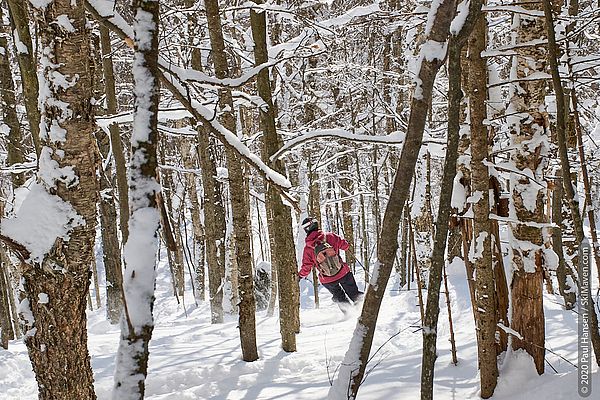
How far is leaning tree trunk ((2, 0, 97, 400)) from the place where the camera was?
3059mm

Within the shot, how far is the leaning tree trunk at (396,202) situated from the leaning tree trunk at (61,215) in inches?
67.4

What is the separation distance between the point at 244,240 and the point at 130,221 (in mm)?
4224

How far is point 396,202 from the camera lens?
8.11 ft

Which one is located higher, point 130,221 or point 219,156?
point 219,156

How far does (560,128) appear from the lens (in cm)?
350

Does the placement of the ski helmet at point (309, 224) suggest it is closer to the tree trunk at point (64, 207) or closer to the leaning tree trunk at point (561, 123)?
the leaning tree trunk at point (561, 123)

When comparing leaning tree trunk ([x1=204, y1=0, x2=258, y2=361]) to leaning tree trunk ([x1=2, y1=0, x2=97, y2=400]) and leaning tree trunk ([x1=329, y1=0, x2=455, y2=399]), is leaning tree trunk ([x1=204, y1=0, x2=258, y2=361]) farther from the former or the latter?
leaning tree trunk ([x1=329, y1=0, x2=455, y2=399])

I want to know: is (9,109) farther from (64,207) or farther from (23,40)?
(64,207)

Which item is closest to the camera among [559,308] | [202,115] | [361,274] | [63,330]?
[202,115]

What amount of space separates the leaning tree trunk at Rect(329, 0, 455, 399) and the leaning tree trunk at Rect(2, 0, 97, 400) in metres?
1.71

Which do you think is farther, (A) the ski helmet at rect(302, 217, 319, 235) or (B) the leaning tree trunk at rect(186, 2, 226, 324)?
(B) the leaning tree trunk at rect(186, 2, 226, 324)

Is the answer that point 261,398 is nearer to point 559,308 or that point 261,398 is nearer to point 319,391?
point 319,391

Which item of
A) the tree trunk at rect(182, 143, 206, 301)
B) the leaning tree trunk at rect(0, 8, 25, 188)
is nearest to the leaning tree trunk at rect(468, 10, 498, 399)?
the leaning tree trunk at rect(0, 8, 25, 188)

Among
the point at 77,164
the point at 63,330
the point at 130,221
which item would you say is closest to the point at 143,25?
the point at 130,221
